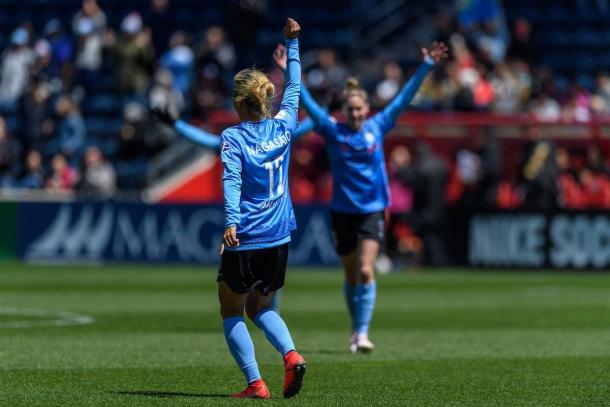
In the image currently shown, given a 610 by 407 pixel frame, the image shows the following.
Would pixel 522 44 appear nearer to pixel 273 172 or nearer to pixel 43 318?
pixel 43 318

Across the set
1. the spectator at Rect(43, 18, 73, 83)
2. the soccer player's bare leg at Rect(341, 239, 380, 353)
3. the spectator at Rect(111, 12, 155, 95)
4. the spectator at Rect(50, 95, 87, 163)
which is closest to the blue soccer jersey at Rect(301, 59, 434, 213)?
the soccer player's bare leg at Rect(341, 239, 380, 353)

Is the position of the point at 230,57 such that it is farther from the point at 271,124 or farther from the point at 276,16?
the point at 271,124

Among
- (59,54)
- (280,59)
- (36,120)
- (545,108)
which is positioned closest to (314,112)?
(280,59)

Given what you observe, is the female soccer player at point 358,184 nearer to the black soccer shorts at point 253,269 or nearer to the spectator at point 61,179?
the black soccer shorts at point 253,269

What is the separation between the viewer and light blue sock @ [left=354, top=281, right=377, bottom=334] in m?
Answer: 12.6

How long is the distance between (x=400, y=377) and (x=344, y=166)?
10.1ft

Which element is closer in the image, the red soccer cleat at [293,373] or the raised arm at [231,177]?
the raised arm at [231,177]

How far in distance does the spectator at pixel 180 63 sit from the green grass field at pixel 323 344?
6.97 m

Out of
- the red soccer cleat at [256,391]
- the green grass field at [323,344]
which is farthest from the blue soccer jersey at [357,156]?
the red soccer cleat at [256,391]

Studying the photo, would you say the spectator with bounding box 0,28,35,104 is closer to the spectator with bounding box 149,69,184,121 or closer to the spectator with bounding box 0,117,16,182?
A: the spectator with bounding box 0,117,16,182

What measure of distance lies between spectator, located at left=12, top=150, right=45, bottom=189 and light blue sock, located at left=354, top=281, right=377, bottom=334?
15.6 meters

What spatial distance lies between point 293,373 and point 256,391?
312 millimetres

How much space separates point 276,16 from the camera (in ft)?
105

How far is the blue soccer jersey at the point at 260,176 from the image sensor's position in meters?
8.79
